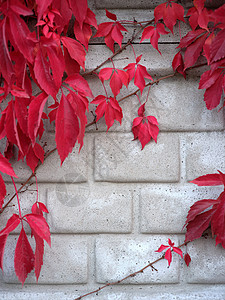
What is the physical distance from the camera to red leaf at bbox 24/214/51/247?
2.35 feet

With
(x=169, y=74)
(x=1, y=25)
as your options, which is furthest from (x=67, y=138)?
(x=169, y=74)

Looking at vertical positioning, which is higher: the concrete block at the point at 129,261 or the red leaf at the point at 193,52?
the red leaf at the point at 193,52

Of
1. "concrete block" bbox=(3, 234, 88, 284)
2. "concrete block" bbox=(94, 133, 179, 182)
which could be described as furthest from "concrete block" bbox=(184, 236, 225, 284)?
"concrete block" bbox=(3, 234, 88, 284)

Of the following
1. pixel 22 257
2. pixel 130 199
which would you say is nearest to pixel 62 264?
pixel 22 257

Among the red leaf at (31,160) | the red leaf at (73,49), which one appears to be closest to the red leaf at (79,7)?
the red leaf at (73,49)

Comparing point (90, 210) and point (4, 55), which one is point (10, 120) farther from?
point (90, 210)

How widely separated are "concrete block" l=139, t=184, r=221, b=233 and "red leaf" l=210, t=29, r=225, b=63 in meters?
0.40

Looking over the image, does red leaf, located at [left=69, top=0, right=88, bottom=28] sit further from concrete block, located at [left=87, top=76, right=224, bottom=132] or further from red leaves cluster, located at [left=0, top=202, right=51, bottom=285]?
red leaves cluster, located at [left=0, top=202, right=51, bottom=285]

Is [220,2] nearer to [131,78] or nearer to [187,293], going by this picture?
[131,78]

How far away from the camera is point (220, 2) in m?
0.87

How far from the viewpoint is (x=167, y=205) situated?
90 cm

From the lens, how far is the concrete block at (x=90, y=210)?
2.95ft

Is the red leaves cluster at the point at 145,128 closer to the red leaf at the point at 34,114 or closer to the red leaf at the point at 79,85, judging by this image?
the red leaf at the point at 79,85

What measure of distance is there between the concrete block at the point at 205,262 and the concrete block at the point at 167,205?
0.08 m
